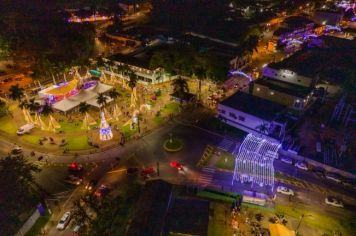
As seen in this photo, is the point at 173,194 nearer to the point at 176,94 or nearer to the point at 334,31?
A: the point at 176,94

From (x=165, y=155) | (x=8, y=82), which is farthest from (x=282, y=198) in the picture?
(x=8, y=82)

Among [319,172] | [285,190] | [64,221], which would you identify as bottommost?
[64,221]

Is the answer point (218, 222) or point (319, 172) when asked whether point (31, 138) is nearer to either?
point (218, 222)

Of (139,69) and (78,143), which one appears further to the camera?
(139,69)

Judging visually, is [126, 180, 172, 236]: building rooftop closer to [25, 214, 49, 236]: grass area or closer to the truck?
[25, 214, 49, 236]: grass area

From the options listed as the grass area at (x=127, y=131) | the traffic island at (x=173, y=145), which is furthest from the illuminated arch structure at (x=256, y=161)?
the grass area at (x=127, y=131)

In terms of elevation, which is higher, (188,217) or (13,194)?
(13,194)

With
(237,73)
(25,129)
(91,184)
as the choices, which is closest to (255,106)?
(237,73)
